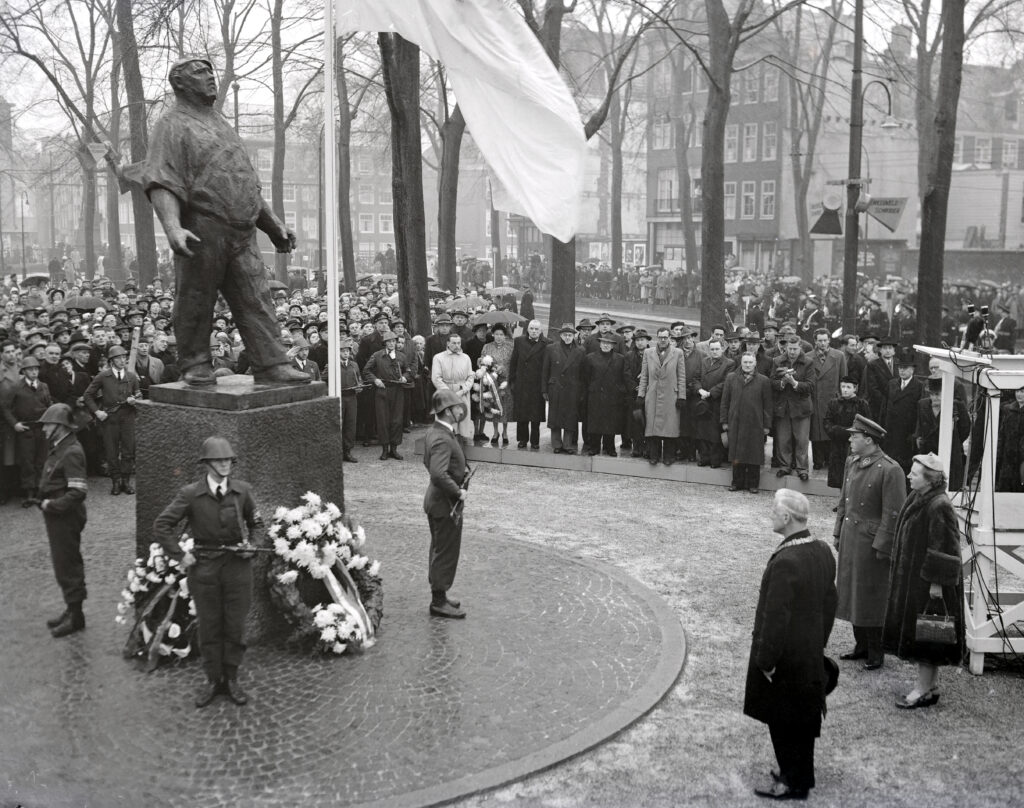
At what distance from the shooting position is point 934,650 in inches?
297

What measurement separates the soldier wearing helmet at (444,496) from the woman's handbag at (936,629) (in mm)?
3541

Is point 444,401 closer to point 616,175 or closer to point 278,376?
point 278,376

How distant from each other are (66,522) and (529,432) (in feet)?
31.8

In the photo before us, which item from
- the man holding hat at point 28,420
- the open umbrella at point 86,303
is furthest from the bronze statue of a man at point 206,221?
the open umbrella at point 86,303

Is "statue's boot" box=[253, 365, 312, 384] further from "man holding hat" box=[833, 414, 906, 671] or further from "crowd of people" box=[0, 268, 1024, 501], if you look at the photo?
"man holding hat" box=[833, 414, 906, 671]

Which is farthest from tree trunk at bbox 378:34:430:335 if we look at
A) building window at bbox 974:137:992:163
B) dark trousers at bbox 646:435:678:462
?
building window at bbox 974:137:992:163

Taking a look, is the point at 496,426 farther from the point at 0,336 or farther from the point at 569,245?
the point at 569,245

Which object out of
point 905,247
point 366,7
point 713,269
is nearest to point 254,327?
point 366,7

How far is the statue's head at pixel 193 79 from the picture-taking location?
28.1ft

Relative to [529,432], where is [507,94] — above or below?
above

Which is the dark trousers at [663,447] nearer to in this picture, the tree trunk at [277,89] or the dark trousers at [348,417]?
the dark trousers at [348,417]

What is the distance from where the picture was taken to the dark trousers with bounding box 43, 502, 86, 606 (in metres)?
8.80

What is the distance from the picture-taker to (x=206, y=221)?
8.62m

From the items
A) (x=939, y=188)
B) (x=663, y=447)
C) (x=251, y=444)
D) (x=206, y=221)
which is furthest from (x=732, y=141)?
(x=251, y=444)
